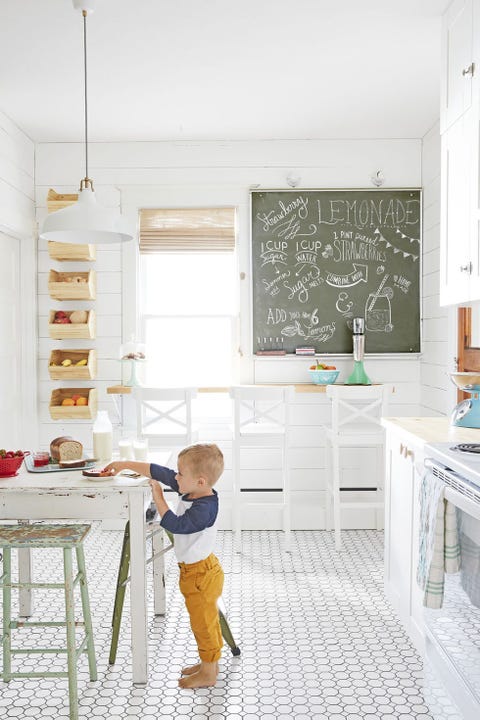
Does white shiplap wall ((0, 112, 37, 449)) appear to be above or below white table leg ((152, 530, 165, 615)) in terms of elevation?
above

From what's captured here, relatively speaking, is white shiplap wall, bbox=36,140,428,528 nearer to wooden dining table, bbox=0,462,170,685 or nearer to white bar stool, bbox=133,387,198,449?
white bar stool, bbox=133,387,198,449

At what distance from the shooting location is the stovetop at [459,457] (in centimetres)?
212

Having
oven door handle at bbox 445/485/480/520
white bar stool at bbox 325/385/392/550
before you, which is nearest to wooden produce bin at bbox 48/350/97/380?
white bar stool at bbox 325/385/392/550

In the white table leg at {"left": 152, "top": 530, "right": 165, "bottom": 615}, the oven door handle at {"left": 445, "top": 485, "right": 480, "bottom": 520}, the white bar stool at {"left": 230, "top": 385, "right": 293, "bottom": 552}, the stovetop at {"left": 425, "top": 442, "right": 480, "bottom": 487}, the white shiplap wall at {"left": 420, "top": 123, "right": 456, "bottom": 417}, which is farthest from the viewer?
the white shiplap wall at {"left": 420, "top": 123, "right": 456, "bottom": 417}

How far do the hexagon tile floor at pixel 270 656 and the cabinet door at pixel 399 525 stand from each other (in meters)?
0.16

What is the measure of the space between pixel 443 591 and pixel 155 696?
3.72 ft

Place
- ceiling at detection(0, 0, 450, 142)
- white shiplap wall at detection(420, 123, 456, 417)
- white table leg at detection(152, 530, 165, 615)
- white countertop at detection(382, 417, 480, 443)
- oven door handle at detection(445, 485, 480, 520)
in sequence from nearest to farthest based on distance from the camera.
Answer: oven door handle at detection(445, 485, 480, 520) < white countertop at detection(382, 417, 480, 443) < ceiling at detection(0, 0, 450, 142) < white table leg at detection(152, 530, 165, 615) < white shiplap wall at detection(420, 123, 456, 417)

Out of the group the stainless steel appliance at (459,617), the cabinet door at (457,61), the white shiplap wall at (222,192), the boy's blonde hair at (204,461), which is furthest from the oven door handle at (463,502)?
the white shiplap wall at (222,192)

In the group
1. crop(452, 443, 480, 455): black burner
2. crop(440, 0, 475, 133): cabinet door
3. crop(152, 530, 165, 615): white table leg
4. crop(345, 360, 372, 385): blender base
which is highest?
crop(440, 0, 475, 133): cabinet door

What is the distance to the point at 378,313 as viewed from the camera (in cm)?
506

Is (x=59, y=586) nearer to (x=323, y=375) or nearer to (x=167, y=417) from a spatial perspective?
(x=167, y=417)

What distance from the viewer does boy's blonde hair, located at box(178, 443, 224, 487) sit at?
2.58 m

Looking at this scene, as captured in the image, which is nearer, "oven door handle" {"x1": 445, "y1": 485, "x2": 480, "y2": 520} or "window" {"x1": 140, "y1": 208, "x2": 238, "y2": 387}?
"oven door handle" {"x1": 445, "y1": 485, "x2": 480, "y2": 520}

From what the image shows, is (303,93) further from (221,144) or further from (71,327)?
(71,327)
